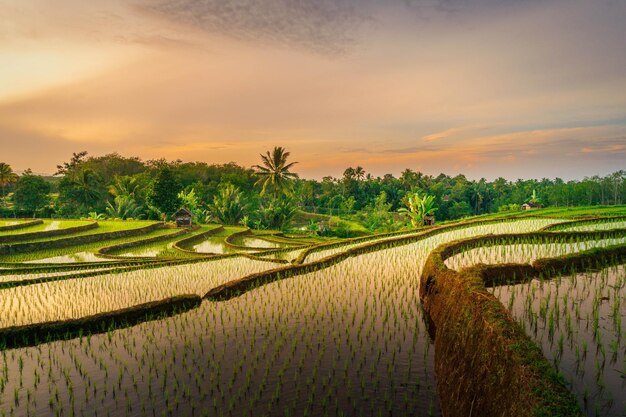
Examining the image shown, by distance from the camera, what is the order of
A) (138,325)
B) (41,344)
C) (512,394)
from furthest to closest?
1. (138,325)
2. (41,344)
3. (512,394)

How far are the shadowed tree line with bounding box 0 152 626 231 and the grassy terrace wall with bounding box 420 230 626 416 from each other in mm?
24151

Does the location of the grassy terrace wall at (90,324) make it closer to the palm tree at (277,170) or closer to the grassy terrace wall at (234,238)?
the grassy terrace wall at (234,238)

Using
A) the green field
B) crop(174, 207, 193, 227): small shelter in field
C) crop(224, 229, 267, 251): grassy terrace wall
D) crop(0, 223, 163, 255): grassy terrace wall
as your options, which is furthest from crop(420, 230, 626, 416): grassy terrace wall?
crop(174, 207, 193, 227): small shelter in field

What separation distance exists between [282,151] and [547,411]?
38.0m

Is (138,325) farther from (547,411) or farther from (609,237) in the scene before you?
(609,237)

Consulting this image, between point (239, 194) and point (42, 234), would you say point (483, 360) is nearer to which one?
point (42, 234)

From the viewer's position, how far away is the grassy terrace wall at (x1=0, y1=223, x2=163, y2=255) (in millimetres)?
18469

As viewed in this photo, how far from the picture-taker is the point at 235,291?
968 cm

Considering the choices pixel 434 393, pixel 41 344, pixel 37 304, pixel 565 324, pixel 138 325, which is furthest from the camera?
pixel 37 304

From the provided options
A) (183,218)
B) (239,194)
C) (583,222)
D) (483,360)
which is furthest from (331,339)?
(239,194)

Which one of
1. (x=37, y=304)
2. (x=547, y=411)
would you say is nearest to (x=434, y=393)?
(x=547, y=411)

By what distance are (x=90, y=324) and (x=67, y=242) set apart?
1615 centimetres

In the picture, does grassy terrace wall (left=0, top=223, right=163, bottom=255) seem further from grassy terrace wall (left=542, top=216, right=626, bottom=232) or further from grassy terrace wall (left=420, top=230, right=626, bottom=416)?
grassy terrace wall (left=542, top=216, right=626, bottom=232)

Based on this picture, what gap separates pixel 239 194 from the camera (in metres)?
37.6
